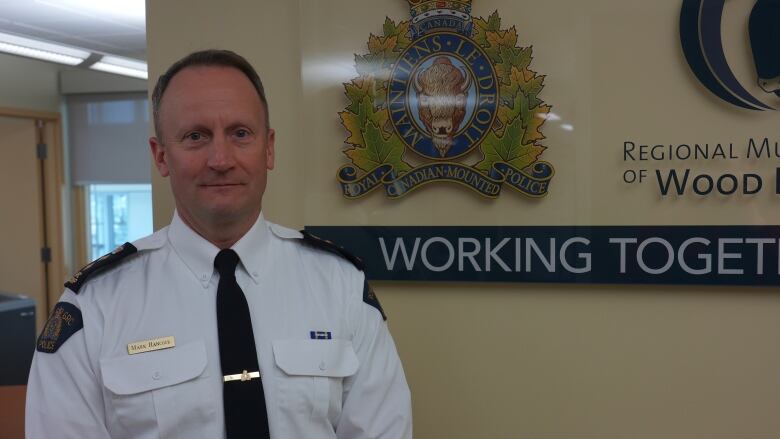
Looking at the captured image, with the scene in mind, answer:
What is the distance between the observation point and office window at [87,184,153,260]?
6.40m

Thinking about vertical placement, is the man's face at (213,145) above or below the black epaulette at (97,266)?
above

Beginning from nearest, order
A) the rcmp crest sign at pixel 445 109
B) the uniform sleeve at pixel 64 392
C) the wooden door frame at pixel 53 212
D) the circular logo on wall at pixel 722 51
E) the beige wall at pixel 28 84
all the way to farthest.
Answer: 1. the uniform sleeve at pixel 64 392
2. the circular logo on wall at pixel 722 51
3. the rcmp crest sign at pixel 445 109
4. the beige wall at pixel 28 84
5. the wooden door frame at pixel 53 212

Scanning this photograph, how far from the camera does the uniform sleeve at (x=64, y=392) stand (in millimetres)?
1172

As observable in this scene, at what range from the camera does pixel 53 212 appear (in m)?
6.00

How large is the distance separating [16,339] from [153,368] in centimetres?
352

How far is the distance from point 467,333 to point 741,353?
0.69 metres

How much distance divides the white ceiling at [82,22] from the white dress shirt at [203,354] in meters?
2.90

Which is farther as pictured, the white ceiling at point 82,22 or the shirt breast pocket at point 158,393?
the white ceiling at point 82,22

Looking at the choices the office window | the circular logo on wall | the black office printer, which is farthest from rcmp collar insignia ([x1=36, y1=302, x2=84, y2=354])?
the office window

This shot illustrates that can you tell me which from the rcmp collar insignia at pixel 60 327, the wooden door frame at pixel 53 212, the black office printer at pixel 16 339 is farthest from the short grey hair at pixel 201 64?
the wooden door frame at pixel 53 212

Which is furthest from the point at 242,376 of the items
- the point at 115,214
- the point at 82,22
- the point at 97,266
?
the point at 115,214

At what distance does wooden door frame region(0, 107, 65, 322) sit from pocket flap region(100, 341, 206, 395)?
5.33m

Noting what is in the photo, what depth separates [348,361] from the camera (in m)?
1.34

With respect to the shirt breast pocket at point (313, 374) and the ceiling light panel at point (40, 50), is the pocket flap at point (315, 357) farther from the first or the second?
the ceiling light panel at point (40, 50)
